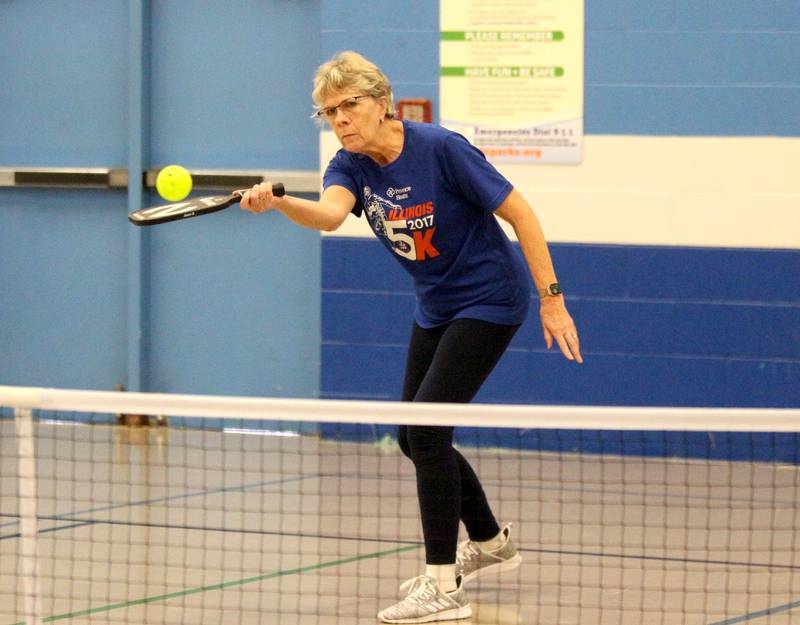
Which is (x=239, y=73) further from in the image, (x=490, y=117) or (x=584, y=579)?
(x=584, y=579)

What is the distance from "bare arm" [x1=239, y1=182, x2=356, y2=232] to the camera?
12.4ft

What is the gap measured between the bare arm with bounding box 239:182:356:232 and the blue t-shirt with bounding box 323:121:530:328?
55mm

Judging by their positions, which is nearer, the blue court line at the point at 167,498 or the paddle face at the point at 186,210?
the paddle face at the point at 186,210

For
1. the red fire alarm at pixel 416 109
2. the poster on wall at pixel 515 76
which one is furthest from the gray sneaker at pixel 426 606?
the red fire alarm at pixel 416 109

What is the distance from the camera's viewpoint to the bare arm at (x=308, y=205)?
3.79 m

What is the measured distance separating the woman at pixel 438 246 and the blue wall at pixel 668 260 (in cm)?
266

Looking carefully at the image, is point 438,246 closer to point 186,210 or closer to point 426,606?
point 186,210

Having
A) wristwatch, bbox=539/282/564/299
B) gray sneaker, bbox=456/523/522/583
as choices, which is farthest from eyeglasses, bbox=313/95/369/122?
gray sneaker, bbox=456/523/522/583

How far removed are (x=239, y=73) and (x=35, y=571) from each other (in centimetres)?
474

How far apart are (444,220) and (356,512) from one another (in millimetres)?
1881

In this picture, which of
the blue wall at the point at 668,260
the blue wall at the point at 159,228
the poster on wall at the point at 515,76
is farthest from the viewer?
the blue wall at the point at 159,228

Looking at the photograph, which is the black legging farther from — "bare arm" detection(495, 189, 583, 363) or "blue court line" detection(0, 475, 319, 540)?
"blue court line" detection(0, 475, 319, 540)

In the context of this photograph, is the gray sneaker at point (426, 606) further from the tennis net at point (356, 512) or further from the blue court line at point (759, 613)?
the blue court line at point (759, 613)

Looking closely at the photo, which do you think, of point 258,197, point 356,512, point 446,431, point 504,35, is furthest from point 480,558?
point 504,35
